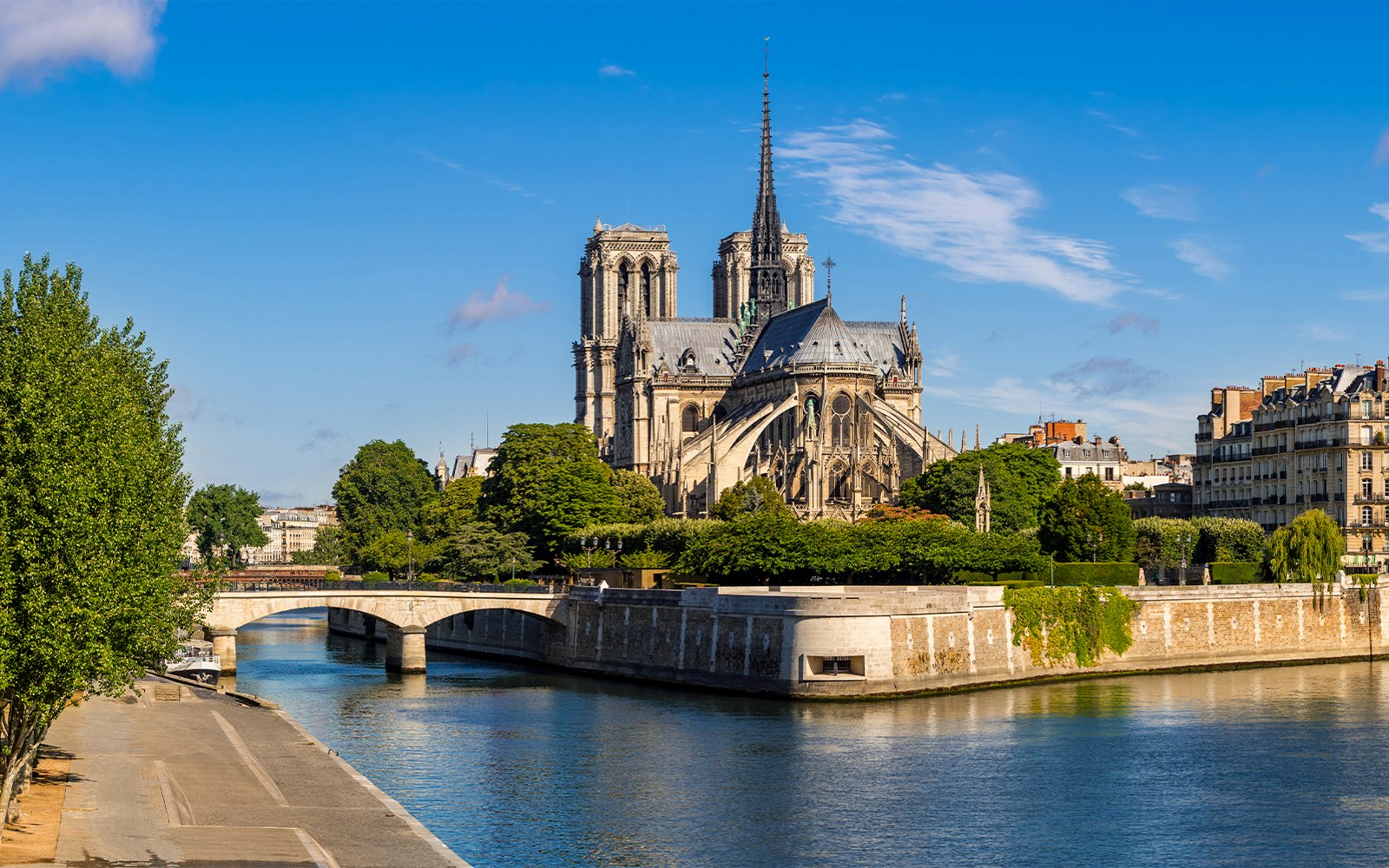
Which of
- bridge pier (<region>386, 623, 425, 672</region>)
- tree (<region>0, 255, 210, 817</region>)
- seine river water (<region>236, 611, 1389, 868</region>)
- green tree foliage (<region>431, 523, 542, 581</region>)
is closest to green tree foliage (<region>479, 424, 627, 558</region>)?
green tree foliage (<region>431, 523, 542, 581</region>)

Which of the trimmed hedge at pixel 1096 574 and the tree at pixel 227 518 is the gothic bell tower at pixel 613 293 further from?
the trimmed hedge at pixel 1096 574

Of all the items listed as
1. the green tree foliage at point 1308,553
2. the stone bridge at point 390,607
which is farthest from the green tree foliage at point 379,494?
the green tree foliage at point 1308,553

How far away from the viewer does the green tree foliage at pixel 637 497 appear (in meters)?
103

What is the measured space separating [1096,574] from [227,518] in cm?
8392

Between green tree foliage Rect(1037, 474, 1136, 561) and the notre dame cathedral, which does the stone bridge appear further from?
the notre dame cathedral

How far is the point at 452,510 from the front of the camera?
10988 cm

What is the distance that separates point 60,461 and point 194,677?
124 feet

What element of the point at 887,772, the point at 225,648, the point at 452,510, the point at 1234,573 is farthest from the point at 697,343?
the point at 887,772

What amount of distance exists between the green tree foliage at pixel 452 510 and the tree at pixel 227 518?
99.3 feet

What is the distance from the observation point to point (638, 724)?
54.2m

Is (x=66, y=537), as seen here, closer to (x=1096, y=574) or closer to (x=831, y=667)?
(x=831, y=667)

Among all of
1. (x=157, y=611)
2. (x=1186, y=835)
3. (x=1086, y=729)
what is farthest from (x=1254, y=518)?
(x=157, y=611)

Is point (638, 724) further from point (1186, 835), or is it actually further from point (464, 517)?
point (464, 517)

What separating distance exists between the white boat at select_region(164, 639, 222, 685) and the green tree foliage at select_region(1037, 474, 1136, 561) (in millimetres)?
36927
